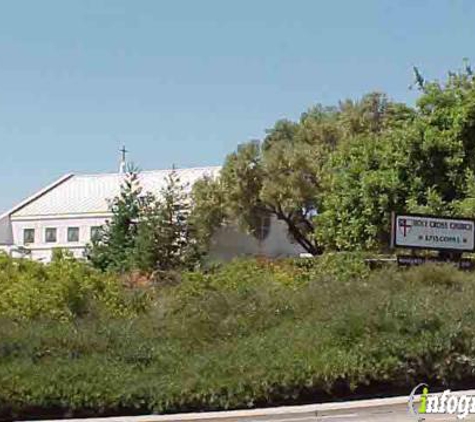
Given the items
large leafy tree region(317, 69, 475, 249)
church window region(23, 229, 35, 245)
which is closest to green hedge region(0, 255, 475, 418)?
large leafy tree region(317, 69, 475, 249)

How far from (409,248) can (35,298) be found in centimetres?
868

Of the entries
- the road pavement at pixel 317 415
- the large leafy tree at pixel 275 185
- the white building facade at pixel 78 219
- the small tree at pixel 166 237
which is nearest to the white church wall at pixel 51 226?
the white building facade at pixel 78 219

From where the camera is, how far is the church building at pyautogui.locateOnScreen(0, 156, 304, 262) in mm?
53281

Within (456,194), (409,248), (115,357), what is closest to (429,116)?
(456,194)

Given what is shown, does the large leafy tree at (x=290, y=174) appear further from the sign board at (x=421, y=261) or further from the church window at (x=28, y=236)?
the sign board at (x=421, y=261)

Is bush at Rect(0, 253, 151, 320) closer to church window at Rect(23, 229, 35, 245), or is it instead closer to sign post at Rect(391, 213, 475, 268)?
sign post at Rect(391, 213, 475, 268)

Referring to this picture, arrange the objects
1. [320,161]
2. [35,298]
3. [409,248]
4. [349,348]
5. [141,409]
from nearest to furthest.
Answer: [141,409] < [349,348] < [35,298] < [409,248] < [320,161]

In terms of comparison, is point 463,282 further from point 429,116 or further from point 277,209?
point 277,209

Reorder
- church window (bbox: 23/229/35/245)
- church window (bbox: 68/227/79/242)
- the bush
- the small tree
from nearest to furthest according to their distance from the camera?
the bush → the small tree → church window (bbox: 68/227/79/242) → church window (bbox: 23/229/35/245)

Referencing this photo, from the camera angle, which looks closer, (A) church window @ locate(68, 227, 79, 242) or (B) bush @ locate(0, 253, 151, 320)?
(B) bush @ locate(0, 253, 151, 320)

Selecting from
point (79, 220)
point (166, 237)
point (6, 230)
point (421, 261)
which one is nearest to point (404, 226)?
point (421, 261)

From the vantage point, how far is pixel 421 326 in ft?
39.0

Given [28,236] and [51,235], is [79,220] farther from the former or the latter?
[28,236]

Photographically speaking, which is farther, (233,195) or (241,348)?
(233,195)
